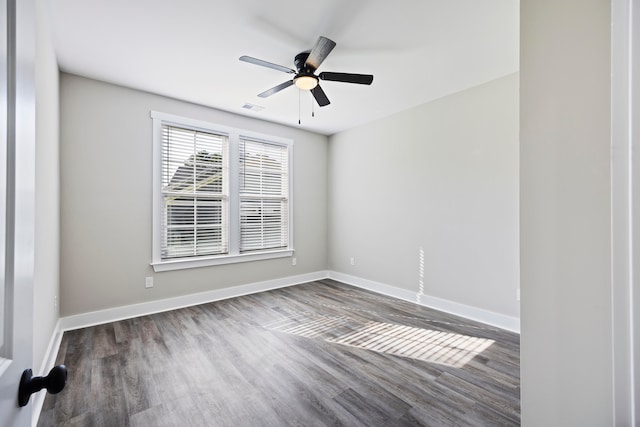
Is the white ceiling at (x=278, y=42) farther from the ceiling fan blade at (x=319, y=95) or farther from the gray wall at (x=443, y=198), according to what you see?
the gray wall at (x=443, y=198)

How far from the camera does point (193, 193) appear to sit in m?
3.78

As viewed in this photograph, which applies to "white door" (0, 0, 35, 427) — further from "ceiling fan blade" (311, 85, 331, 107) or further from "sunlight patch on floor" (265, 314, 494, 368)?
"sunlight patch on floor" (265, 314, 494, 368)

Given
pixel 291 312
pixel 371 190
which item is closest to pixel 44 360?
pixel 291 312

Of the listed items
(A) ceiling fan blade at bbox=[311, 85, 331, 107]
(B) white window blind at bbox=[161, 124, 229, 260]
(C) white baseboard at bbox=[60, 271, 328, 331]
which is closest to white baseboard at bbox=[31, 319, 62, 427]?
(C) white baseboard at bbox=[60, 271, 328, 331]

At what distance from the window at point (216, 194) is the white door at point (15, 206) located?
313 cm

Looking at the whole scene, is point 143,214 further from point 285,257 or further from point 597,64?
point 597,64

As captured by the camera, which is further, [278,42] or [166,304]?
[166,304]

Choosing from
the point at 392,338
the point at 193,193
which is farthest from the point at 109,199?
the point at 392,338

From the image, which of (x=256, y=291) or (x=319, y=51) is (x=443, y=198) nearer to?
(x=319, y=51)

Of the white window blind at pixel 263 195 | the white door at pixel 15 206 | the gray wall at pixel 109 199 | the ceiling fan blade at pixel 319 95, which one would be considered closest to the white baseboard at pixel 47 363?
the gray wall at pixel 109 199

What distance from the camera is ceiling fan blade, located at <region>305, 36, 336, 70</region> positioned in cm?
203

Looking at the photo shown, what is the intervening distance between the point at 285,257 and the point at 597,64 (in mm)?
4314

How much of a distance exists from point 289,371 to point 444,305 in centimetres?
224

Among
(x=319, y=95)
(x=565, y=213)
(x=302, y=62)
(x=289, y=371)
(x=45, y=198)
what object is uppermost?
(x=302, y=62)
